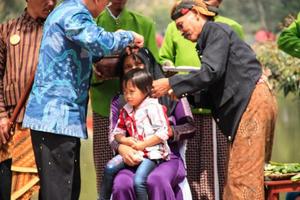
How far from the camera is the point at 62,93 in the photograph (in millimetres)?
4805

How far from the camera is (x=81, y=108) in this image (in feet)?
16.1

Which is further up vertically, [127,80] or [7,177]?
[127,80]

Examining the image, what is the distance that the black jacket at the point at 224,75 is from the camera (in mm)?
4984

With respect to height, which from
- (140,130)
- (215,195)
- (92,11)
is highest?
(92,11)

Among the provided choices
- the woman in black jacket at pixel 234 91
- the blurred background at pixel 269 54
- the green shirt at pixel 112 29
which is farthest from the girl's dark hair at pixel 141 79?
the blurred background at pixel 269 54

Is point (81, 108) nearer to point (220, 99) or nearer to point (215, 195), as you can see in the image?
point (220, 99)

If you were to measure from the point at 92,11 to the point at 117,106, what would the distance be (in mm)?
929

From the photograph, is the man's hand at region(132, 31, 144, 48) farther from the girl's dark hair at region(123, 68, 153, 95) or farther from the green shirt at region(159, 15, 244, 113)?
the green shirt at region(159, 15, 244, 113)

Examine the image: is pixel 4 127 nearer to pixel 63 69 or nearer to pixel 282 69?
pixel 63 69

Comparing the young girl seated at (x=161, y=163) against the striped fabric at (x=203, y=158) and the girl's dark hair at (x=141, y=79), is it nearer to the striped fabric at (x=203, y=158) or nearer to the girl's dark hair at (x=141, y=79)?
the girl's dark hair at (x=141, y=79)

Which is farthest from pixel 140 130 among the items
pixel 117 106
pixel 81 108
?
pixel 81 108

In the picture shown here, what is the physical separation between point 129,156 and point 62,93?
77cm

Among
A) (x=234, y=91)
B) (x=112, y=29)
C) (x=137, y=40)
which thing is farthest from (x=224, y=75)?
(x=112, y=29)

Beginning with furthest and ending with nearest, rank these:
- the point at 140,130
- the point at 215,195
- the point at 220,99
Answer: the point at 215,195
the point at 140,130
the point at 220,99
